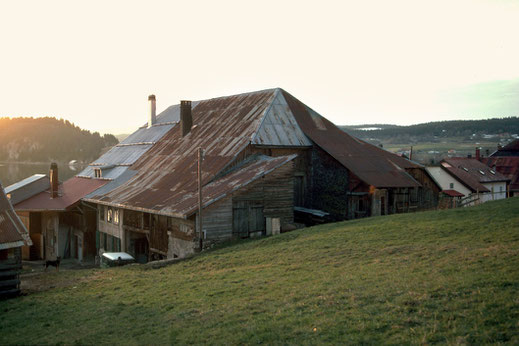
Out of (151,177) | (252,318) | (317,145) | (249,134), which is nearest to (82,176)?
(151,177)

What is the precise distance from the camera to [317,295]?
41.9 feet

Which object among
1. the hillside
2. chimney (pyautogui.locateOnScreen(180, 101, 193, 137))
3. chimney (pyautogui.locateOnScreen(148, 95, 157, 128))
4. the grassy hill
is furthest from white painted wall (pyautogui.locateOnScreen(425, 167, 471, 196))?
the hillside

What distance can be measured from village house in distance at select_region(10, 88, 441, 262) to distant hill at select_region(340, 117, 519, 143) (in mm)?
139972

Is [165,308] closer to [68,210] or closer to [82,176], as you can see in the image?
[68,210]

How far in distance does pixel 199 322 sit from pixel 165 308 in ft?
7.21

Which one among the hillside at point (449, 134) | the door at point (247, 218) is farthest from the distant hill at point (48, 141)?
the door at point (247, 218)

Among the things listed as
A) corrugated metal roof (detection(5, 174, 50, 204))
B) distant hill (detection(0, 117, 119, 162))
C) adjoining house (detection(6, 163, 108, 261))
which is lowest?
adjoining house (detection(6, 163, 108, 261))

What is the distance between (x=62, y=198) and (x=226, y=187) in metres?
19.4

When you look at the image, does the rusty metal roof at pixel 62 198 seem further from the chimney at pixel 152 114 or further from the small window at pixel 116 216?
the chimney at pixel 152 114

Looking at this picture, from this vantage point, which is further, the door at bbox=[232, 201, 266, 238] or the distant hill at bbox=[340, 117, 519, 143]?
the distant hill at bbox=[340, 117, 519, 143]

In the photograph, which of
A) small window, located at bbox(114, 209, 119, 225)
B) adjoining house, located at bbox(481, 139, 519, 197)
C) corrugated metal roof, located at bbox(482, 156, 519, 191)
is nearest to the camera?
small window, located at bbox(114, 209, 119, 225)

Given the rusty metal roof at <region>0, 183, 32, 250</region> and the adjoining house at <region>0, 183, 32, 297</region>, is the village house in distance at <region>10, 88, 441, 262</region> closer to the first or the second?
the rusty metal roof at <region>0, 183, 32, 250</region>

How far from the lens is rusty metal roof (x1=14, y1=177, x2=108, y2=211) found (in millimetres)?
36625

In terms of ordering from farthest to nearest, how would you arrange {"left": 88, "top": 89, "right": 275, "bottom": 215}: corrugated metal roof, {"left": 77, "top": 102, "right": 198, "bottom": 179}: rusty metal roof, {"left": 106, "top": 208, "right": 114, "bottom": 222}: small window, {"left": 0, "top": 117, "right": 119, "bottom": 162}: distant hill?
{"left": 0, "top": 117, "right": 119, "bottom": 162}: distant hill → {"left": 77, "top": 102, "right": 198, "bottom": 179}: rusty metal roof → {"left": 106, "top": 208, "right": 114, "bottom": 222}: small window → {"left": 88, "top": 89, "right": 275, "bottom": 215}: corrugated metal roof
